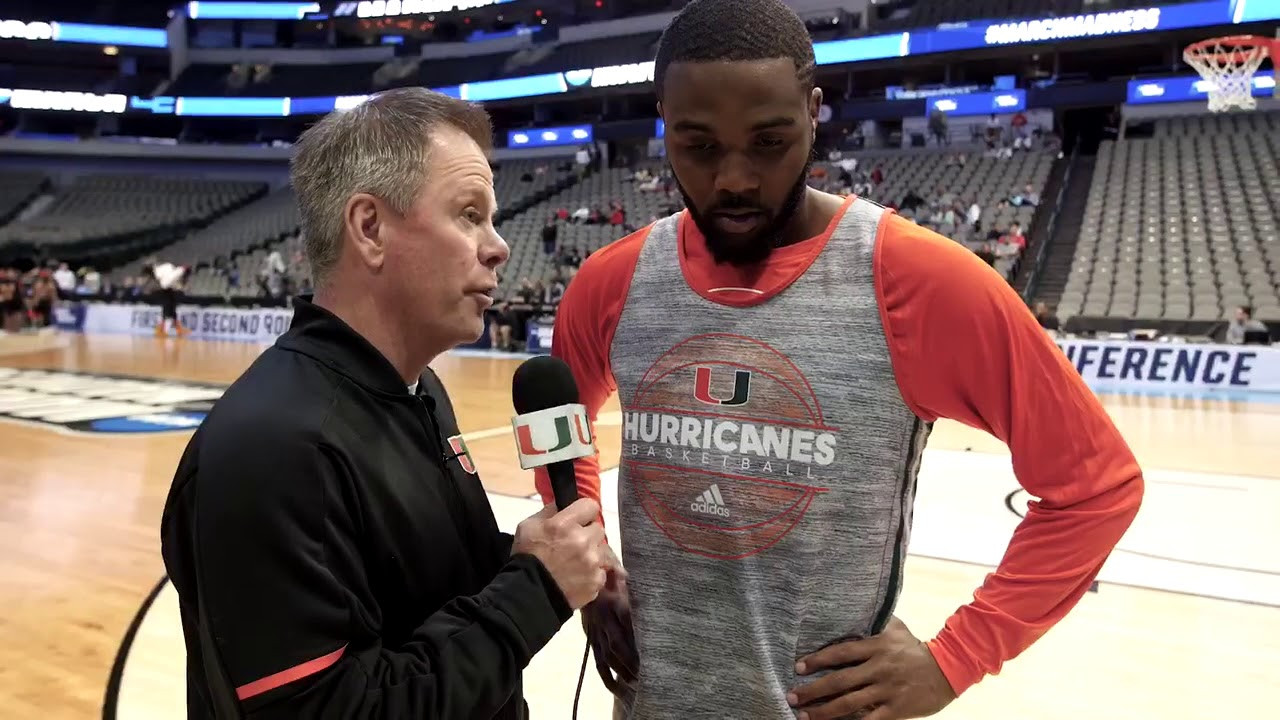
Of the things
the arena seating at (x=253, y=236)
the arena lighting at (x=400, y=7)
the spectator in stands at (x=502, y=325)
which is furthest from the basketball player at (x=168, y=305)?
the arena lighting at (x=400, y=7)

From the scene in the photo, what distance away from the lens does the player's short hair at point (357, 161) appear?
1062 millimetres

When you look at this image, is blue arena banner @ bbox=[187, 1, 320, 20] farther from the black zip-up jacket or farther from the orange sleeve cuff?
the orange sleeve cuff

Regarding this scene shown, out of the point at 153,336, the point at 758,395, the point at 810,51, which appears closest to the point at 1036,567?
the point at 758,395

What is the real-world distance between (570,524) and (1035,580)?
58cm

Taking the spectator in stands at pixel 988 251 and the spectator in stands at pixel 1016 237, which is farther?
the spectator in stands at pixel 1016 237

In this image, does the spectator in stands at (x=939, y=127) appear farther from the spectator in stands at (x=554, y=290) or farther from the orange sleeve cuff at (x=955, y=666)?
the orange sleeve cuff at (x=955, y=666)

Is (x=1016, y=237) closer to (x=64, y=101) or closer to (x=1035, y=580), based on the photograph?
(x=1035, y=580)

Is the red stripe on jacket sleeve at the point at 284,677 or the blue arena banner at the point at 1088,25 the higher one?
the blue arena banner at the point at 1088,25

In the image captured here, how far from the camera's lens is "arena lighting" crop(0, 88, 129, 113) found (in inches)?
1126

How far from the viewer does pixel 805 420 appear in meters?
1.13

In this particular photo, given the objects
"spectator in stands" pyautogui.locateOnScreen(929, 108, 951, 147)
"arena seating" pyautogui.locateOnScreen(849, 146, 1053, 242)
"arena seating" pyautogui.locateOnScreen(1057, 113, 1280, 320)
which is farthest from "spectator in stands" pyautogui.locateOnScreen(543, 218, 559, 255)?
"arena seating" pyautogui.locateOnScreen(1057, 113, 1280, 320)

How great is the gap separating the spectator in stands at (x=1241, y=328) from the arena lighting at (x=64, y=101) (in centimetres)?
3194

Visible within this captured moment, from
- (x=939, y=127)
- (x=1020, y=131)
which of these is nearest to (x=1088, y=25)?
(x=1020, y=131)

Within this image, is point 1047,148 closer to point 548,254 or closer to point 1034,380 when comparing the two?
point 548,254
